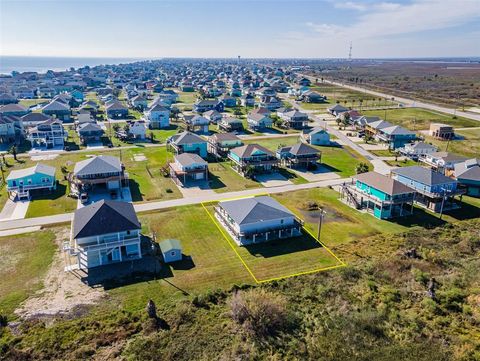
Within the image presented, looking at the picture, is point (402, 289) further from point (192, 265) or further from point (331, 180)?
point (331, 180)

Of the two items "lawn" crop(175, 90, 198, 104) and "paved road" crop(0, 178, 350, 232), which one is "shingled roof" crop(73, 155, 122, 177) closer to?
"paved road" crop(0, 178, 350, 232)

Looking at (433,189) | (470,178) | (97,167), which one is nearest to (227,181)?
(97,167)

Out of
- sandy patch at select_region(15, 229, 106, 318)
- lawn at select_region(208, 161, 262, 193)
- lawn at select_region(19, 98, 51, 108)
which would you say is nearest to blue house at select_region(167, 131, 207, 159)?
lawn at select_region(208, 161, 262, 193)

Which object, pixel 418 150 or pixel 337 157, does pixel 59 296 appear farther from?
pixel 418 150

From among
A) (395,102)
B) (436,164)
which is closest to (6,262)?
(436,164)

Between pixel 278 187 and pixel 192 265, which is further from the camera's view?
pixel 278 187

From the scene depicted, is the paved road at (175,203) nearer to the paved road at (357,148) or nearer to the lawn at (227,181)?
the lawn at (227,181)
